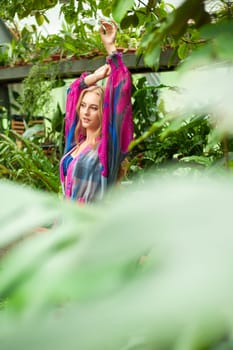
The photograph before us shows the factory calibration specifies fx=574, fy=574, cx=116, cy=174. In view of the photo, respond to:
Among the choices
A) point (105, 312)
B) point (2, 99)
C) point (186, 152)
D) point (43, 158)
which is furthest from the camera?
point (2, 99)

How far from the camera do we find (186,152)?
325cm

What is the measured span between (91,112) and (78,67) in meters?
1.67

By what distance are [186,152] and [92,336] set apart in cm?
314

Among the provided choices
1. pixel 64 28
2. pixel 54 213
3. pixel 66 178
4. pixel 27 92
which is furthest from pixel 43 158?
pixel 54 213

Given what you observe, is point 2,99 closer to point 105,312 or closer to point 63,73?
point 63,73

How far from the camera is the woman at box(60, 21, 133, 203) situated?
5.91ft

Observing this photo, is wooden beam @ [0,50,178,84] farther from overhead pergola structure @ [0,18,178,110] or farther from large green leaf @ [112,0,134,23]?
large green leaf @ [112,0,134,23]

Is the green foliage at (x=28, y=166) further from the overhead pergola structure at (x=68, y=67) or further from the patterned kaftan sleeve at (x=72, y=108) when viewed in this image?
the patterned kaftan sleeve at (x=72, y=108)

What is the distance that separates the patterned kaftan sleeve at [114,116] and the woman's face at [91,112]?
7 cm

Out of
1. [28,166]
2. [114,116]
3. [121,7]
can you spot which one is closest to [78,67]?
[28,166]

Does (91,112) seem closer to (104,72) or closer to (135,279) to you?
(104,72)

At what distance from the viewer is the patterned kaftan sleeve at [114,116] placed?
5.90 feet

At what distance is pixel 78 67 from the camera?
3.51m

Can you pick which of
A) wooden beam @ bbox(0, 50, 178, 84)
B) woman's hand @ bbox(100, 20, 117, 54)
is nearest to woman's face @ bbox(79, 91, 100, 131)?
woman's hand @ bbox(100, 20, 117, 54)
